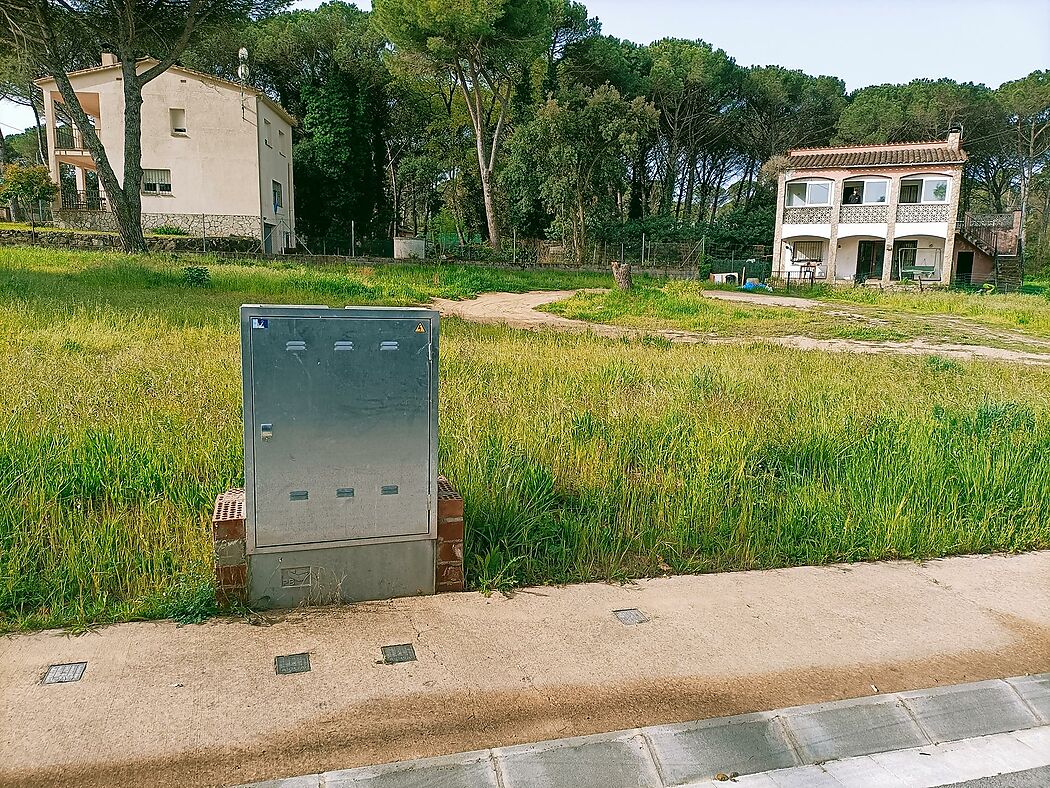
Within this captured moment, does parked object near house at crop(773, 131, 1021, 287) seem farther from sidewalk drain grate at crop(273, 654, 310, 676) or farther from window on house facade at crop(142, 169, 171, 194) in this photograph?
sidewalk drain grate at crop(273, 654, 310, 676)

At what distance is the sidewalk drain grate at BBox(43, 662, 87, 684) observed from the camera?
283 cm

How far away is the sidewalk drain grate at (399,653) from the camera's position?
3090 millimetres

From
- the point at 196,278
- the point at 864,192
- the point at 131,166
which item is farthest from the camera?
the point at 864,192

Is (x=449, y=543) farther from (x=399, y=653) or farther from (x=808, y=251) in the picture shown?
(x=808, y=251)

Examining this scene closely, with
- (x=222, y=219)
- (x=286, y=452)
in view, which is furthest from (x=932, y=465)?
(x=222, y=219)

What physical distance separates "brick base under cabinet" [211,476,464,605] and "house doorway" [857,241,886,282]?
40976mm

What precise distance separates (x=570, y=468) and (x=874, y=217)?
3885 cm

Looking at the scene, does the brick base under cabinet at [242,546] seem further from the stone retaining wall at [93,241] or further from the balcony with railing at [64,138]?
the balcony with railing at [64,138]

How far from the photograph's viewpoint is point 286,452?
3.35 m

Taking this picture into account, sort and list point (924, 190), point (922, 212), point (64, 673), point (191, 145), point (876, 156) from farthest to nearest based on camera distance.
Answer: point (876, 156) → point (924, 190) → point (922, 212) → point (191, 145) → point (64, 673)

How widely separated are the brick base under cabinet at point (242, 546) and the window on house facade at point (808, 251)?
1607 inches

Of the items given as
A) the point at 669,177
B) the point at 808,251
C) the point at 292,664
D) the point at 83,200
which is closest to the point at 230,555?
the point at 292,664

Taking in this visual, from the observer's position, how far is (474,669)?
9.99 ft

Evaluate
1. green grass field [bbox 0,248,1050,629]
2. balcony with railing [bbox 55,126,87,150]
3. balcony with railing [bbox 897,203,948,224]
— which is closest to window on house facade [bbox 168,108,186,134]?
balcony with railing [bbox 55,126,87,150]
